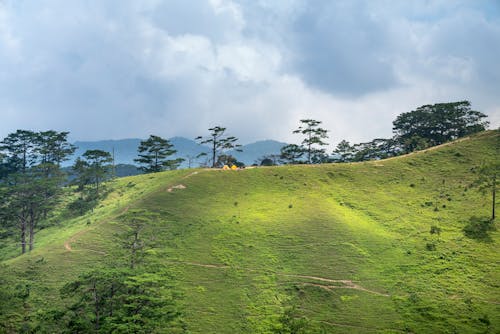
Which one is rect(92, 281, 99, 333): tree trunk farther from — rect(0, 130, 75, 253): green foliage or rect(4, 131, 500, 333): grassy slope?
rect(0, 130, 75, 253): green foliage

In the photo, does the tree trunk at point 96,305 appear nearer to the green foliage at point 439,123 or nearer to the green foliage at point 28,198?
the green foliage at point 28,198

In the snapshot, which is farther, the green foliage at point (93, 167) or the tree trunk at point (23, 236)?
the green foliage at point (93, 167)

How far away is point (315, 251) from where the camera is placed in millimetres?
39688

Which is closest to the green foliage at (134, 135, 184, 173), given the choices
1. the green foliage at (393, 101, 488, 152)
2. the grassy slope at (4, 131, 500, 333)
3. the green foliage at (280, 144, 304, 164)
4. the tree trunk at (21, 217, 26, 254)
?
the green foliage at (280, 144, 304, 164)

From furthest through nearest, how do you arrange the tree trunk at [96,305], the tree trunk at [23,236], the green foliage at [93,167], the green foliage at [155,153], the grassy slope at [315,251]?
the green foliage at [155,153], the green foliage at [93,167], the tree trunk at [23,236], the grassy slope at [315,251], the tree trunk at [96,305]

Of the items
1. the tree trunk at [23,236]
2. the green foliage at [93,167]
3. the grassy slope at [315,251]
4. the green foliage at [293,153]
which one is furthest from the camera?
the green foliage at [293,153]

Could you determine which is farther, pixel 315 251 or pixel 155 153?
pixel 155 153

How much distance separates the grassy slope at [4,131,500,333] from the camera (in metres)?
31.0

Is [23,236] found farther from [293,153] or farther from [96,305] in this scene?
[293,153]

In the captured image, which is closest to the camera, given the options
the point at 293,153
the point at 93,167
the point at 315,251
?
the point at 315,251

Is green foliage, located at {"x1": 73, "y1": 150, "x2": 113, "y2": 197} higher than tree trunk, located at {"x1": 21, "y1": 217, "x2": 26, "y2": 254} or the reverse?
higher

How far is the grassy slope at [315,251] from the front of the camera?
3105cm

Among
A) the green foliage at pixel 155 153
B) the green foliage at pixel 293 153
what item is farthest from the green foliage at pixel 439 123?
the green foliage at pixel 155 153

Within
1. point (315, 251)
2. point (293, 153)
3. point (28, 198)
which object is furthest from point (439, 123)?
point (28, 198)
